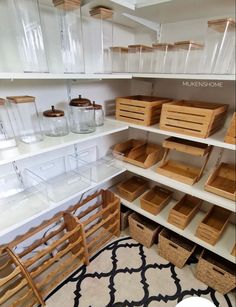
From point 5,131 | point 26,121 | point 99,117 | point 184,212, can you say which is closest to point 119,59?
point 99,117

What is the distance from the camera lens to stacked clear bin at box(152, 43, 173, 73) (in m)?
1.22

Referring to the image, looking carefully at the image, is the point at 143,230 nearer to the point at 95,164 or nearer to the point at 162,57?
the point at 95,164

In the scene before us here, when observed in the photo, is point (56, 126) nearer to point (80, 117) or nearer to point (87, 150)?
point (80, 117)

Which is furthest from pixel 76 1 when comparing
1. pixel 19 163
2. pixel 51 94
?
pixel 19 163

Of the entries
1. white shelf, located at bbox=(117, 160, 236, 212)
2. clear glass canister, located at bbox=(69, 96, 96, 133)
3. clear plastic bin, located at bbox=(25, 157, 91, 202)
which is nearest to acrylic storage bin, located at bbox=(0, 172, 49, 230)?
clear plastic bin, located at bbox=(25, 157, 91, 202)

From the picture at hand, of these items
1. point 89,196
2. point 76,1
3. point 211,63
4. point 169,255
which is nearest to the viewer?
point 76,1

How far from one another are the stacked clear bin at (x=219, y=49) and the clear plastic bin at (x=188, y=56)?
0.04 m


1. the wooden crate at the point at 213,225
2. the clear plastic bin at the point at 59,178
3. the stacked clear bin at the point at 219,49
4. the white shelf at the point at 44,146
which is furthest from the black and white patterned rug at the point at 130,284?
the stacked clear bin at the point at 219,49

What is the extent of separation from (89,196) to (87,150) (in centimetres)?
42

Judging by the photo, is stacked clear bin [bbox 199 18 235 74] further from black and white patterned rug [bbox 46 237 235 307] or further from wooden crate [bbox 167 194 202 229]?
black and white patterned rug [bbox 46 237 235 307]

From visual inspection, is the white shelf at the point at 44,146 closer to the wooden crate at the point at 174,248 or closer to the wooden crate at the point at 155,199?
the wooden crate at the point at 155,199

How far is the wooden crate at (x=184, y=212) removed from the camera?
1.42 metres

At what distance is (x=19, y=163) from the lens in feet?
4.05

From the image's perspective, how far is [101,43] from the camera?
1.33 m
